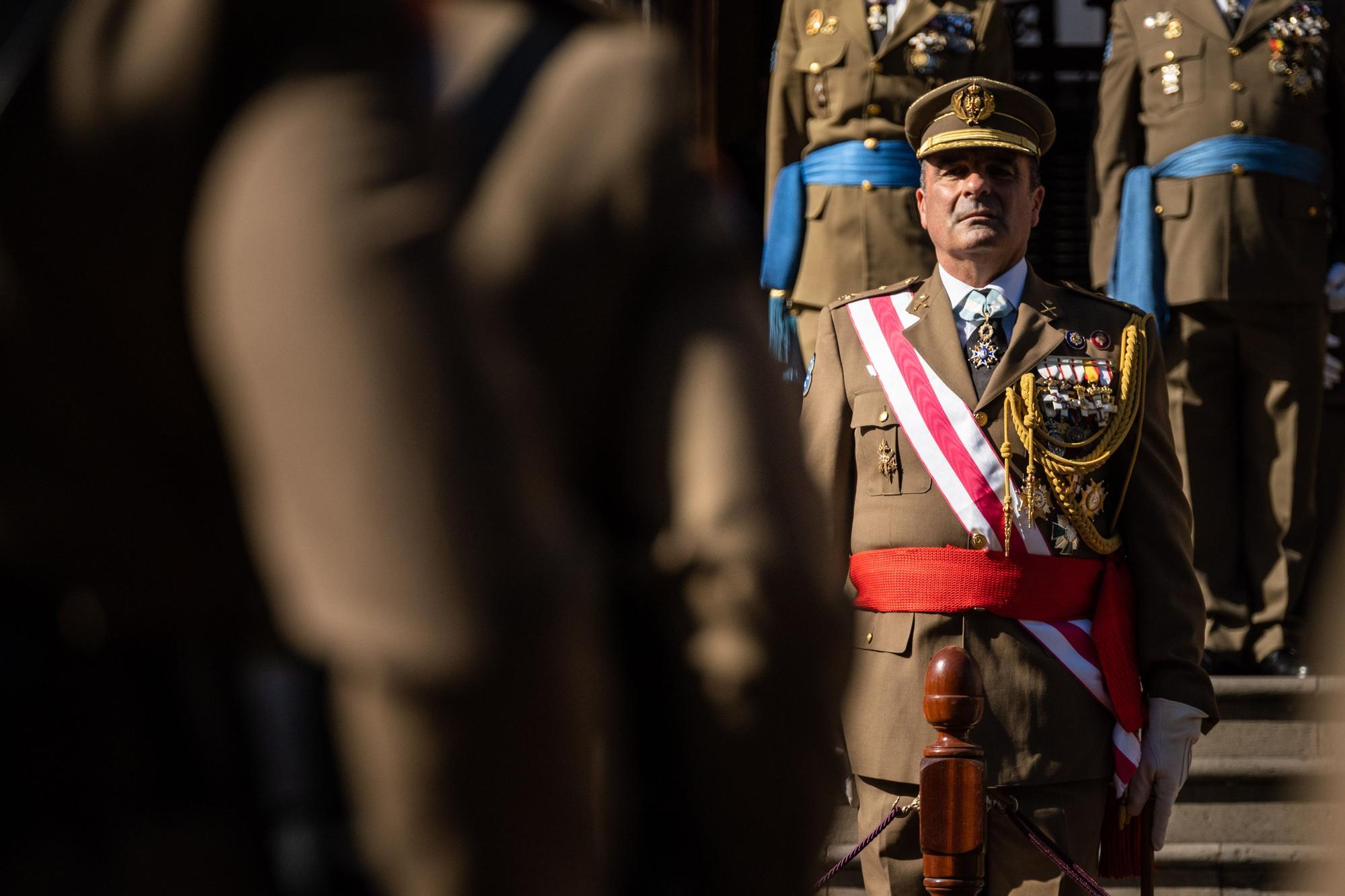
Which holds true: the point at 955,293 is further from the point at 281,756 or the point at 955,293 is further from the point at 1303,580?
the point at 281,756

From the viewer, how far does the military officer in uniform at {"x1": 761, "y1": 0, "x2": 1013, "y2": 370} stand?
229 inches

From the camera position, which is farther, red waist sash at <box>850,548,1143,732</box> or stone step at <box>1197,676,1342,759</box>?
stone step at <box>1197,676,1342,759</box>

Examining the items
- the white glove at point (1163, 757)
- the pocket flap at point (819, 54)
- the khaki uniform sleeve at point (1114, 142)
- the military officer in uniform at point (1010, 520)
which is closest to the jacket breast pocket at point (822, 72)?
the pocket flap at point (819, 54)

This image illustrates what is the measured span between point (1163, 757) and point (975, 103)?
4.80 feet

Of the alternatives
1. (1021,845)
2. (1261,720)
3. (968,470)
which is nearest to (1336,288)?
(1261,720)

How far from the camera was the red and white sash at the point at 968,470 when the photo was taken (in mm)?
3510

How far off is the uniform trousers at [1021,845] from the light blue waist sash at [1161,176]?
266cm

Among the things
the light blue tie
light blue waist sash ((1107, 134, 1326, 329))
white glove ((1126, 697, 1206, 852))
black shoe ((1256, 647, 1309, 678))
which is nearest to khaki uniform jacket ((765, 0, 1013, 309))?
light blue waist sash ((1107, 134, 1326, 329))

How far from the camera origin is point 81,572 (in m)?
0.93

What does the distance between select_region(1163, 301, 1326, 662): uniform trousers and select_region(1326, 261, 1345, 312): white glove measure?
0.14m

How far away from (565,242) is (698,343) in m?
0.09

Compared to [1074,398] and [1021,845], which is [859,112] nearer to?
[1074,398]

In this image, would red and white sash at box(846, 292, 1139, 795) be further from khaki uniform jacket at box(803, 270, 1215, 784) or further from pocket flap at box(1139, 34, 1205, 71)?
pocket flap at box(1139, 34, 1205, 71)

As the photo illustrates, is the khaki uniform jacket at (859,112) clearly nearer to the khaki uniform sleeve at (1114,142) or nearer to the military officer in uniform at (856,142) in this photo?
the military officer in uniform at (856,142)
